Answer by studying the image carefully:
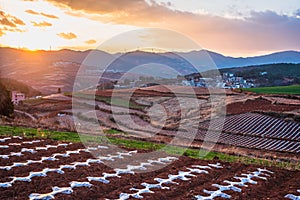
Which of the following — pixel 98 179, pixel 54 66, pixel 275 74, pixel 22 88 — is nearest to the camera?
pixel 98 179

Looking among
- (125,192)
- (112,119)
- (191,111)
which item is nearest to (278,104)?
(191,111)

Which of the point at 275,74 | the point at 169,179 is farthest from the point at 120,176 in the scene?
the point at 275,74

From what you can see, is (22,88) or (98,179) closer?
(98,179)

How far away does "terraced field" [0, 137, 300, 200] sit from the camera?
28.2ft

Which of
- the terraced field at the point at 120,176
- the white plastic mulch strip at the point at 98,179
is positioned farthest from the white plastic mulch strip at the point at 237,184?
the white plastic mulch strip at the point at 98,179

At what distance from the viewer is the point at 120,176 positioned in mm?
10312

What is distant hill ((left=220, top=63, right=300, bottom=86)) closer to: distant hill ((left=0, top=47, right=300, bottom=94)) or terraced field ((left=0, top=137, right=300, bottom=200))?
distant hill ((left=0, top=47, right=300, bottom=94))

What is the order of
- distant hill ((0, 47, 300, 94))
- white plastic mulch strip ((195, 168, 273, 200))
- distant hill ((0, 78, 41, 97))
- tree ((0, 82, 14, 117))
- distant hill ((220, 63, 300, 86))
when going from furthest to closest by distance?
1. distant hill ((220, 63, 300, 86))
2. distant hill ((0, 78, 41, 97))
3. distant hill ((0, 47, 300, 94))
4. tree ((0, 82, 14, 117))
5. white plastic mulch strip ((195, 168, 273, 200))

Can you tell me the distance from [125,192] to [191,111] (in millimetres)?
45496

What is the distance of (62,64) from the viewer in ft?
359

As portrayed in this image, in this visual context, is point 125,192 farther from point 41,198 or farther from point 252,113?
point 252,113

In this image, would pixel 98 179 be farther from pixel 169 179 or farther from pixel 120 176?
pixel 169 179

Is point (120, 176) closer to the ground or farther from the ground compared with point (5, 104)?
closer to the ground

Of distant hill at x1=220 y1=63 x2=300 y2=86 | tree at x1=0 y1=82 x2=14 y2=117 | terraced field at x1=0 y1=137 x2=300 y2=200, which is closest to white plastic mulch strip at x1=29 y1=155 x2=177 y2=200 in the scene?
terraced field at x1=0 y1=137 x2=300 y2=200
